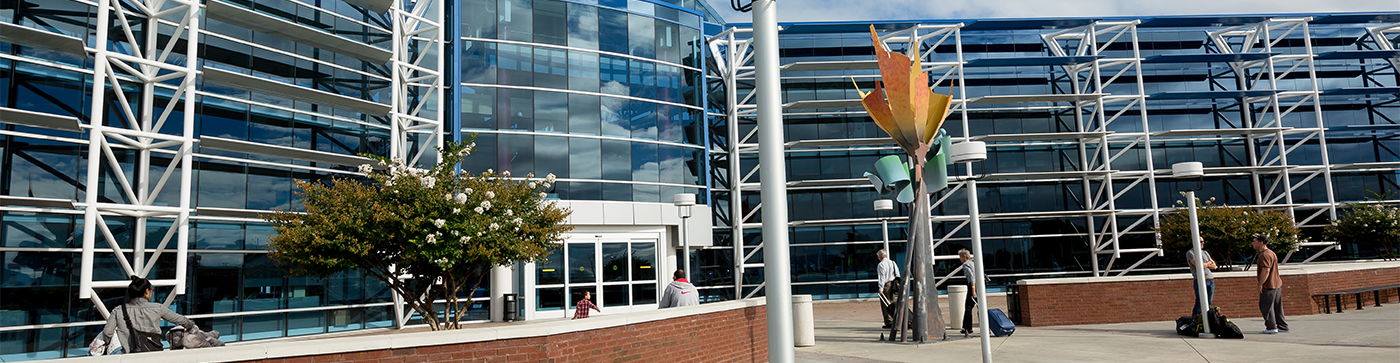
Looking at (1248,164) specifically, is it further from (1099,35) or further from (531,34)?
(531,34)

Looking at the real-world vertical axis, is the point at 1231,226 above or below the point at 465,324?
above

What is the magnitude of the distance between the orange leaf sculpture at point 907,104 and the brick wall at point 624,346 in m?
3.82

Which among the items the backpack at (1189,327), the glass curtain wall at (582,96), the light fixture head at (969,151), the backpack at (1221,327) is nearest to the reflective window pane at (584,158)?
the glass curtain wall at (582,96)

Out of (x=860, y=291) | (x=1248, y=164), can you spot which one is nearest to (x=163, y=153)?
(x=860, y=291)

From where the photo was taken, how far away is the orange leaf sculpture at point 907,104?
504 inches

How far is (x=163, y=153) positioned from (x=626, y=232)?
1039 centimetres

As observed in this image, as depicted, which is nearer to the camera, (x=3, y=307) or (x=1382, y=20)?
(x=3, y=307)

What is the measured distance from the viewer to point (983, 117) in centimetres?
2914

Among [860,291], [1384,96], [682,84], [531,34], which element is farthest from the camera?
[1384,96]

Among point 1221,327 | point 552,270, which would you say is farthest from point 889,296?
point 552,270

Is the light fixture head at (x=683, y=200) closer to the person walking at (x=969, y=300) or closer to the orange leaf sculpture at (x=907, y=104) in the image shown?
the orange leaf sculpture at (x=907, y=104)

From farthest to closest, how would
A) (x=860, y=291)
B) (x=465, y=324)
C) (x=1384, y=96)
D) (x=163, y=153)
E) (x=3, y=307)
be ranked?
(x=1384, y=96), (x=860, y=291), (x=465, y=324), (x=163, y=153), (x=3, y=307)

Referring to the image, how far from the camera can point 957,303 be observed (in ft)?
48.1

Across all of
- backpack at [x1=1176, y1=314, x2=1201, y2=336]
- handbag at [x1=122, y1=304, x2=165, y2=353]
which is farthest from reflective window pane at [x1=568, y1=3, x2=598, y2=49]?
backpack at [x1=1176, y1=314, x2=1201, y2=336]
